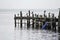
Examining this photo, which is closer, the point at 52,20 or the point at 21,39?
the point at 21,39


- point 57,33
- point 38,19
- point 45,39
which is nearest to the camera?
point 45,39

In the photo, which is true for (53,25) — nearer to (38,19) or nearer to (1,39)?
(38,19)

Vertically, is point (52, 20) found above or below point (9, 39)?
above

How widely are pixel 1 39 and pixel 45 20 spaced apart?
447 inches

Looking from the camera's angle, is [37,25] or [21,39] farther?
[37,25]

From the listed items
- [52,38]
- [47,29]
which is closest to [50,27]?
[47,29]

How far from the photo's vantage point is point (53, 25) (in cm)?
4169

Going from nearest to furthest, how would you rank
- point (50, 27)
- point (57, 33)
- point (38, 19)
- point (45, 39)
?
point (45, 39) < point (57, 33) < point (50, 27) < point (38, 19)

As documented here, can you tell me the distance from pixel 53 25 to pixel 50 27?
7.47 feet

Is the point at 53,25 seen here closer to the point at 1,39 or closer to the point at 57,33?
the point at 57,33

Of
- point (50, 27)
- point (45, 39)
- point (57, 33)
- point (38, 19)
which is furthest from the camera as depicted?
point (38, 19)

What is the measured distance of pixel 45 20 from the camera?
44938mm

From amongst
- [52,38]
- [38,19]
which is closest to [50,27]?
[38,19]

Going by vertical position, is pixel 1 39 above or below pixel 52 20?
below
